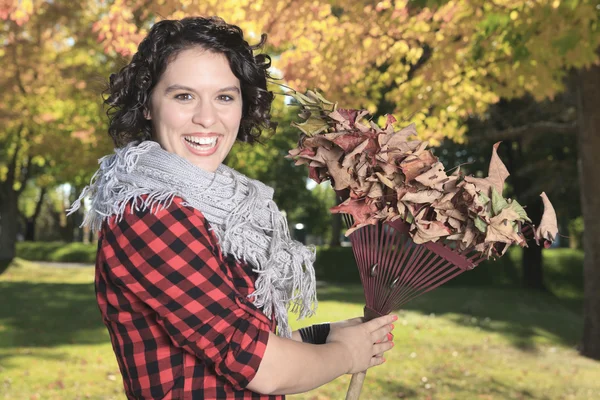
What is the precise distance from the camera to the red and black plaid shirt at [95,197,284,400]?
1.54m

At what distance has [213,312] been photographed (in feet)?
5.07

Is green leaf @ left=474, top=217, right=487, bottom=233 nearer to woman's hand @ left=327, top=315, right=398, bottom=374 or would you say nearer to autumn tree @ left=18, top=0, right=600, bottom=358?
woman's hand @ left=327, top=315, right=398, bottom=374

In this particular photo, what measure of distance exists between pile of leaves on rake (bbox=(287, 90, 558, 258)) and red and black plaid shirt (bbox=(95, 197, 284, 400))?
403mm

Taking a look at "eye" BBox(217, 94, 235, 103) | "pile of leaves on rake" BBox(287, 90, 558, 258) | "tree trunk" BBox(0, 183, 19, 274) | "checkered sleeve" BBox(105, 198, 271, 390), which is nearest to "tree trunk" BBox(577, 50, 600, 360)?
"pile of leaves on rake" BBox(287, 90, 558, 258)

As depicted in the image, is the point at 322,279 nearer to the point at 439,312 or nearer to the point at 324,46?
the point at 439,312

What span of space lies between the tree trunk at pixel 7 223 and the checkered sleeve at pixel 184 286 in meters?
19.6

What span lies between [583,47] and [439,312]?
5.99 metres

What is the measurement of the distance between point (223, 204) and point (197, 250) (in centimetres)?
19

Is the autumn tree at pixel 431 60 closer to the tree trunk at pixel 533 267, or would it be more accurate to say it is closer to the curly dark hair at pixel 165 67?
the curly dark hair at pixel 165 67

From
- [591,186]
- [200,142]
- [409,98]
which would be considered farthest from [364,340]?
[591,186]

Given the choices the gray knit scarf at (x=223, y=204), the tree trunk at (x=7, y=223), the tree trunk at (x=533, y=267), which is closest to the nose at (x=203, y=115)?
the gray knit scarf at (x=223, y=204)

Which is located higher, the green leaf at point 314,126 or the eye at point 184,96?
the eye at point 184,96

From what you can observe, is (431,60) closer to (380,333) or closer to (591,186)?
(591,186)

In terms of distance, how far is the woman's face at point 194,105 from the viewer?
179cm
